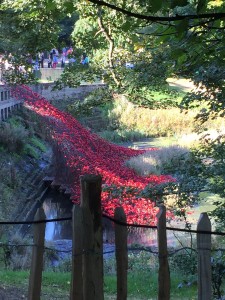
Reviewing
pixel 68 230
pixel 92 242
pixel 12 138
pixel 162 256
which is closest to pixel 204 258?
pixel 162 256

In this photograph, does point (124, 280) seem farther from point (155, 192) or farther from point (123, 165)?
point (123, 165)

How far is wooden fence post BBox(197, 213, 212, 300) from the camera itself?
8.94 feet

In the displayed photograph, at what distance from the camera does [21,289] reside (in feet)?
19.3

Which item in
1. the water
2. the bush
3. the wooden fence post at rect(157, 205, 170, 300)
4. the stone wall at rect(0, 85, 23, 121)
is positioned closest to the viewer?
the wooden fence post at rect(157, 205, 170, 300)

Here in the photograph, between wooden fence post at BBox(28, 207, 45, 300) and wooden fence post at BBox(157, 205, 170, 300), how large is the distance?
2.03ft

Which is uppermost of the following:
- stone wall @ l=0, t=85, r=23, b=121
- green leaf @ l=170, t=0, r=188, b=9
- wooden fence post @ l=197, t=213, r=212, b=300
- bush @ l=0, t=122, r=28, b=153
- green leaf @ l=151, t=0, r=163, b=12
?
stone wall @ l=0, t=85, r=23, b=121

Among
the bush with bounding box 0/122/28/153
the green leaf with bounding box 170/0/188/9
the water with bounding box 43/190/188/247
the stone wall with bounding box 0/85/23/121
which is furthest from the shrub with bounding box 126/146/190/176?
the green leaf with bounding box 170/0/188/9

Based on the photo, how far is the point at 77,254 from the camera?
2.98 m

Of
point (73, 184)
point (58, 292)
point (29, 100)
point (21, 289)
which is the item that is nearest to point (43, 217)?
point (21, 289)

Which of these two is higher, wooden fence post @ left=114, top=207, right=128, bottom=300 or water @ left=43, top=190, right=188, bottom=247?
water @ left=43, top=190, right=188, bottom=247

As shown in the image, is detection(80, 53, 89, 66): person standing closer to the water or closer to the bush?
the water

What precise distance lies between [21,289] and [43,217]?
9.95 feet

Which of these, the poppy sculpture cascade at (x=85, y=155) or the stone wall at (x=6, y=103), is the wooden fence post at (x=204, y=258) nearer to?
the poppy sculpture cascade at (x=85, y=155)

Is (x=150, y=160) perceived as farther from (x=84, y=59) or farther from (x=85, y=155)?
(x=84, y=59)
